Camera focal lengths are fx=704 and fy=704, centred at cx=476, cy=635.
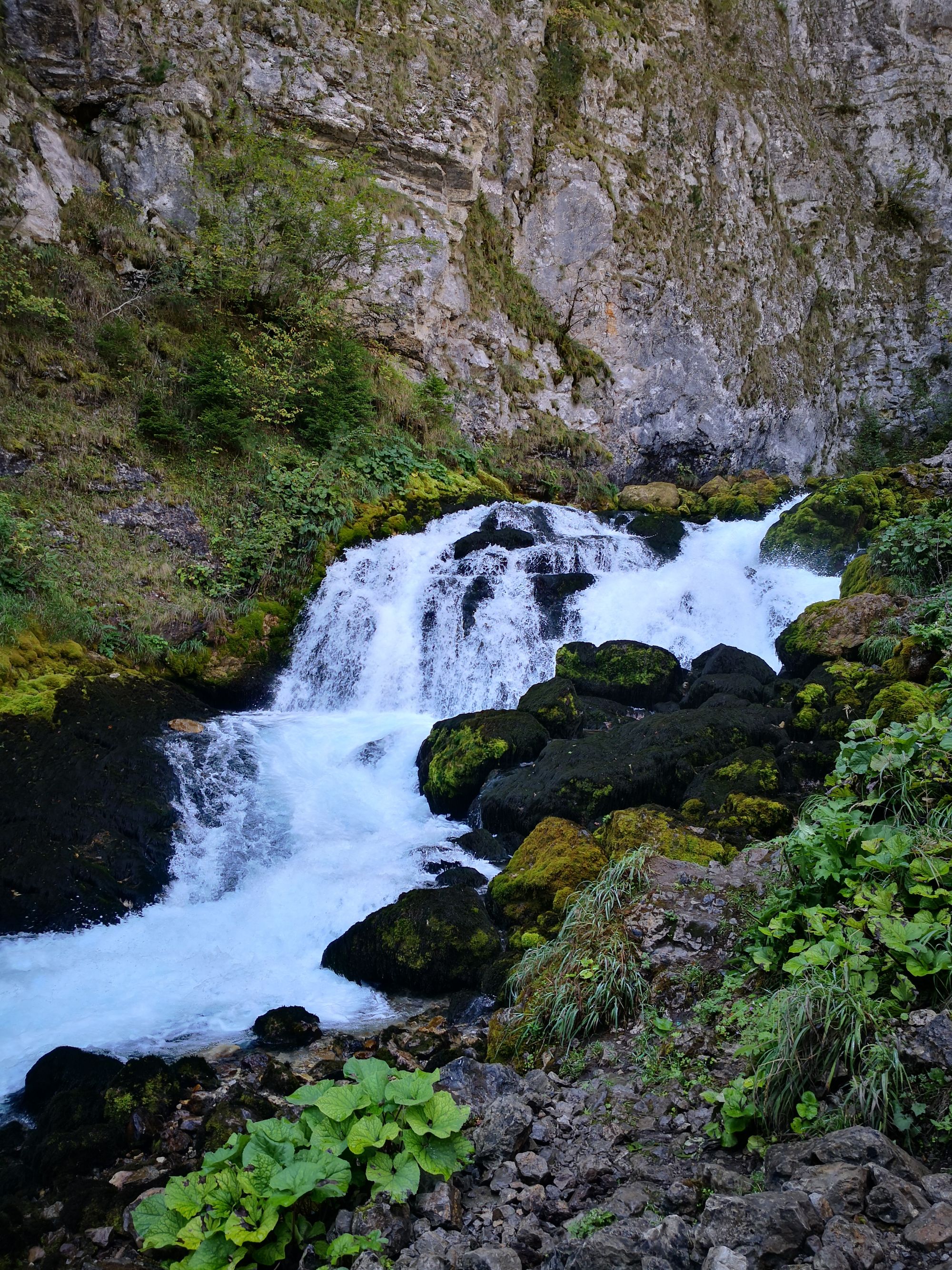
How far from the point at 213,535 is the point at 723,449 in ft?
52.9

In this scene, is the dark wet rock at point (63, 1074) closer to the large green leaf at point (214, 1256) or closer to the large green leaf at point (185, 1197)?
the large green leaf at point (185, 1197)

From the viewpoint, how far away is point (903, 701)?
636 centimetres

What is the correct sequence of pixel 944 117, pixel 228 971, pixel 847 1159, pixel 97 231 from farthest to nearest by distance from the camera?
1. pixel 944 117
2. pixel 97 231
3. pixel 228 971
4. pixel 847 1159

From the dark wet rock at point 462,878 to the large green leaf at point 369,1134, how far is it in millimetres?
3540

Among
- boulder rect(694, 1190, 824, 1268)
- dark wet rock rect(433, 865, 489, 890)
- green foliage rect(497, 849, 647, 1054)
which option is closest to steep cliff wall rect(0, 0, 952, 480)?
dark wet rock rect(433, 865, 489, 890)

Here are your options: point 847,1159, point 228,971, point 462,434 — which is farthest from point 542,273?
point 847,1159

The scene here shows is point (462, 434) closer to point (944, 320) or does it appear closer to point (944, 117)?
point (944, 320)

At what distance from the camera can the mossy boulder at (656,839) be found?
4.97 meters

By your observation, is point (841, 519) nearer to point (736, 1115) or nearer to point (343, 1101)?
point (736, 1115)

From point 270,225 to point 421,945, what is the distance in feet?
47.2

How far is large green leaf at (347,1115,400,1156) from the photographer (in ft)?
8.07

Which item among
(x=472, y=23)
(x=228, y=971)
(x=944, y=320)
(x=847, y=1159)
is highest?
(x=472, y=23)

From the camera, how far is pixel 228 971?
5.47 metres

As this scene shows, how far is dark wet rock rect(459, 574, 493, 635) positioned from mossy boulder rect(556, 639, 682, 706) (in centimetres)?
171
